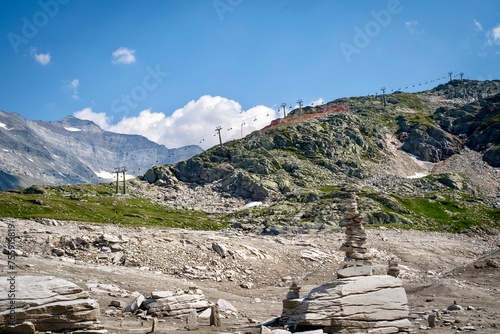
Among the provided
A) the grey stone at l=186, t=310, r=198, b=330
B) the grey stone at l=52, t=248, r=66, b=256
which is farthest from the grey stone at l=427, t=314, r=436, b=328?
the grey stone at l=52, t=248, r=66, b=256

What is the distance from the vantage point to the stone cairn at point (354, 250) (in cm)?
2222

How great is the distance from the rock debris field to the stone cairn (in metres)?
0.68

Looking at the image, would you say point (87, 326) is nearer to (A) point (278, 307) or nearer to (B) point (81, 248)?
(A) point (278, 307)

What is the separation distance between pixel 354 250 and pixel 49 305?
15241 mm

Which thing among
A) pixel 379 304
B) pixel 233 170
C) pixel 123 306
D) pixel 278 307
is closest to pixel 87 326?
pixel 123 306

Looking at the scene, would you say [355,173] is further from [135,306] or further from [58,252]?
[135,306]

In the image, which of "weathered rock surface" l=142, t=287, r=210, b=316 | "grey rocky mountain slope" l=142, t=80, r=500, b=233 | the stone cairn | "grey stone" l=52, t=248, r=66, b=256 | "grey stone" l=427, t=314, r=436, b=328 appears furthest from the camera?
"grey rocky mountain slope" l=142, t=80, r=500, b=233

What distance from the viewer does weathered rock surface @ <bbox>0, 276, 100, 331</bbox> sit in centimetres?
1692

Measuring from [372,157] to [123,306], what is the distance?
154803 millimetres

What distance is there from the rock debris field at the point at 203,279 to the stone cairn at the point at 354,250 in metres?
0.68

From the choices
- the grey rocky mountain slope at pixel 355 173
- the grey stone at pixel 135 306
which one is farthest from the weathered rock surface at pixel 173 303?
the grey rocky mountain slope at pixel 355 173

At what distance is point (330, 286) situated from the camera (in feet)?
68.9

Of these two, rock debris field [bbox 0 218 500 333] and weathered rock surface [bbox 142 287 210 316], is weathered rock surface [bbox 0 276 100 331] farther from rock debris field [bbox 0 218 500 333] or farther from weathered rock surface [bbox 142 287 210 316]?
weathered rock surface [bbox 142 287 210 316]

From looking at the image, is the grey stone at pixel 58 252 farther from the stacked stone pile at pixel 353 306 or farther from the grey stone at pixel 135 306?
the stacked stone pile at pixel 353 306
